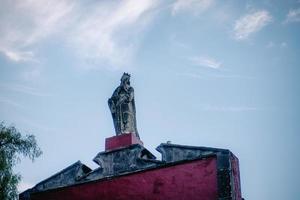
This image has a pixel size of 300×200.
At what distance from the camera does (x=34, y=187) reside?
35.2ft

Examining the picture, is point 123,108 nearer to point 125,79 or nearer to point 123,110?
point 123,110

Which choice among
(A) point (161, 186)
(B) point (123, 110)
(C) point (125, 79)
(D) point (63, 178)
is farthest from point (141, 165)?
(C) point (125, 79)

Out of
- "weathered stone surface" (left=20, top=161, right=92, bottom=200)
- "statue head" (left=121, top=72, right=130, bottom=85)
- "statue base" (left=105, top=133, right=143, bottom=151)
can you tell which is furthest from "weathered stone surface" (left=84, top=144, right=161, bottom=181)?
"statue head" (left=121, top=72, right=130, bottom=85)

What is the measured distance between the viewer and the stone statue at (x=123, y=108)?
1017 centimetres

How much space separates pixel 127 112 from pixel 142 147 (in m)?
1.19

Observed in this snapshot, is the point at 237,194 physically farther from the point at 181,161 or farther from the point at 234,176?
the point at 181,161

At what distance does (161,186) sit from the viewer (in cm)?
866

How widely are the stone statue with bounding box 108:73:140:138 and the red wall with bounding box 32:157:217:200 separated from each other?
1514 millimetres

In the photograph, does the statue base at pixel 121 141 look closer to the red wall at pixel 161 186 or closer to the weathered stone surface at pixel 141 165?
the weathered stone surface at pixel 141 165

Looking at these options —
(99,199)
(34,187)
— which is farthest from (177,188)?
(34,187)

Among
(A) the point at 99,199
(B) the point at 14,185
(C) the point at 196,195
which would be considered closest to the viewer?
(C) the point at 196,195

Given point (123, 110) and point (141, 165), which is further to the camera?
point (123, 110)

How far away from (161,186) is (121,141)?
195 cm

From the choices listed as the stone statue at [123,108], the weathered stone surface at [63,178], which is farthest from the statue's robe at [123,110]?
the weathered stone surface at [63,178]
